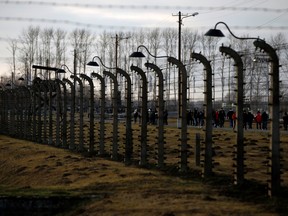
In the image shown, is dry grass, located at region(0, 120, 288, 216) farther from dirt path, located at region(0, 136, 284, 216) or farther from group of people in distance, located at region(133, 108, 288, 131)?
group of people in distance, located at region(133, 108, 288, 131)

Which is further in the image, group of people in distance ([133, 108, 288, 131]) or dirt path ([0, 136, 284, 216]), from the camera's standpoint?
group of people in distance ([133, 108, 288, 131])

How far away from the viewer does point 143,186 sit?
12555 mm

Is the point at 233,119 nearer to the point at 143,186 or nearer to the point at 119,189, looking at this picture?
the point at 143,186

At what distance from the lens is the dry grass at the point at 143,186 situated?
33.1ft

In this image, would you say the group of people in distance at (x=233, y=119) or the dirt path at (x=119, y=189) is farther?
the group of people in distance at (x=233, y=119)

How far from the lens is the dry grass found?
33.1 feet

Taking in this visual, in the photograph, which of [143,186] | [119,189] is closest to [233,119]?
[143,186]

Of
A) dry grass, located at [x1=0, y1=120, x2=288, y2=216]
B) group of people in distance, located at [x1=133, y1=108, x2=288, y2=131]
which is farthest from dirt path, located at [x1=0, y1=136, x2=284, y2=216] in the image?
group of people in distance, located at [x1=133, y1=108, x2=288, y2=131]

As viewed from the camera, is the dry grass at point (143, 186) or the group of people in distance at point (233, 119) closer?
the dry grass at point (143, 186)

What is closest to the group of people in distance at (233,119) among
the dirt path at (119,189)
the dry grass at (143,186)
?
the dry grass at (143,186)

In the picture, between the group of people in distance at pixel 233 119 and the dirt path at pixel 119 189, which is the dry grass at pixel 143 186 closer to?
the dirt path at pixel 119 189

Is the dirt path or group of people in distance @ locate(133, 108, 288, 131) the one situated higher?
group of people in distance @ locate(133, 108, 288, 131)

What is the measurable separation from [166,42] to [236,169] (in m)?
67.3

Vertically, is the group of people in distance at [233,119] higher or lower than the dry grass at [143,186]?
higher
